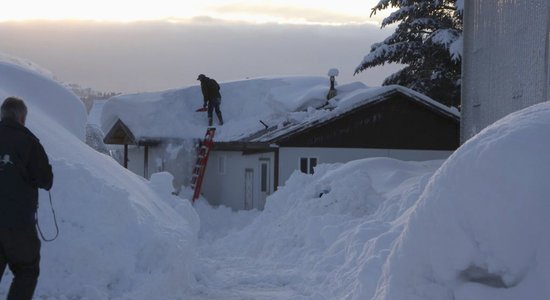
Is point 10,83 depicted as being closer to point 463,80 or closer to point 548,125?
point 548,125

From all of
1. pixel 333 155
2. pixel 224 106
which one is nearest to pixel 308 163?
pixel 333 155

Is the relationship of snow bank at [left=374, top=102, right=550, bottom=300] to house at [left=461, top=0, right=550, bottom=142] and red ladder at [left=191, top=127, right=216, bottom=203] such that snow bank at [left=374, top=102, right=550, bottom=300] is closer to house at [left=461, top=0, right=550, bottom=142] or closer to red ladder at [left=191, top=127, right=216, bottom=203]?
house at [left=461, top=0, right=550, bottom=142]

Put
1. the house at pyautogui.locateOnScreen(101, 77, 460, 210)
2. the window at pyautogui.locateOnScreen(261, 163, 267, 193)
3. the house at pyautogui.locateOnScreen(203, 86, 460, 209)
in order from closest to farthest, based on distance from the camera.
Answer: the house at pyautogui.locateOnScreen(203, 86, 460, 209), the house at pyautogui.locateOnScreen(101, 77, 460, 210), the window at pyautogui.locateOnScreen(261, 163, 267, 193)

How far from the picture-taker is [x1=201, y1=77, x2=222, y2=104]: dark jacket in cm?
2825

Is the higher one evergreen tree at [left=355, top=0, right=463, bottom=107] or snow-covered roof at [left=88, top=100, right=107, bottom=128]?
evergreen tree at [left=355, top=0, right=463, bottom=107]

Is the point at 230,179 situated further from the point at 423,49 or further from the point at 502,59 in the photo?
the point at 502,59

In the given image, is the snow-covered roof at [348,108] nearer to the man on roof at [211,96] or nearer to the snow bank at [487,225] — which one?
the man on roof at [211,96]

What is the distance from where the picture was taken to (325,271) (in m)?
9.84

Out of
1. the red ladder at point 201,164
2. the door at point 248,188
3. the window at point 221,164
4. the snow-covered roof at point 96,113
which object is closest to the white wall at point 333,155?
the door at point 248,188

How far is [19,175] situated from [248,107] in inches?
930

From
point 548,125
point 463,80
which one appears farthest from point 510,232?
point 463,80

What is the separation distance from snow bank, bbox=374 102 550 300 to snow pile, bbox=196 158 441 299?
5.28 ft

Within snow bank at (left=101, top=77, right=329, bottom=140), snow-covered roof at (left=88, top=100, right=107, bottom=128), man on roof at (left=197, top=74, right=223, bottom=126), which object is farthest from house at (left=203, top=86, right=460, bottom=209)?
snow-covered roof at (left=88, top=100, right=107, bottom=128)

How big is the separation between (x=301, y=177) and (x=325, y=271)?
258 inches
